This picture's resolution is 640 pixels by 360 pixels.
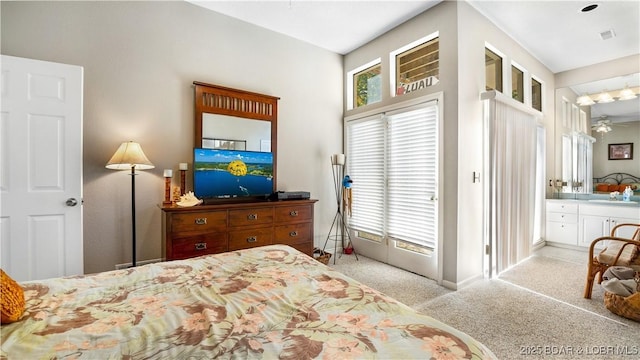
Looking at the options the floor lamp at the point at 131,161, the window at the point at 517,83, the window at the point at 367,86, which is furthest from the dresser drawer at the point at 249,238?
the window at the point at 517,83

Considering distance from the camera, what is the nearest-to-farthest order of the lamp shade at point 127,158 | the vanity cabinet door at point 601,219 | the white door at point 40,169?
the white door at point 40,169 → the lamp shade at point 127,158 → the vanity cabinet door at point 601,219

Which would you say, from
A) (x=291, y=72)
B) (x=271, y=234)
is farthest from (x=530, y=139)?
(x=271, y=234)

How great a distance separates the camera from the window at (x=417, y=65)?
3170 millimetres

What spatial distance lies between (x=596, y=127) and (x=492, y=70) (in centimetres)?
229

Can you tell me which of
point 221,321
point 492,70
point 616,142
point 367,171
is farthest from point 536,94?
point 221,321

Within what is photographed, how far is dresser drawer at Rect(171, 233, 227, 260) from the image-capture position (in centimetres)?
249

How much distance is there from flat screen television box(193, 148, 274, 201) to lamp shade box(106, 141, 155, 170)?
57cm

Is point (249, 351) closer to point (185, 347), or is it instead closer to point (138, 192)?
point (185, 347)

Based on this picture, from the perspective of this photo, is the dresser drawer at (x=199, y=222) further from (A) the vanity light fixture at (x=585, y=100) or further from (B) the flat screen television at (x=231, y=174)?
(A) the vanity light fixture at (x=585, y=100)

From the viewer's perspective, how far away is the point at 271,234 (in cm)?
303

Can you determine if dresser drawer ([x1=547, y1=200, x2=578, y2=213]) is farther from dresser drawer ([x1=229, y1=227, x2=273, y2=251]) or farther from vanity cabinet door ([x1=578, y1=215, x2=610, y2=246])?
dresser drawer ([x1=229, y1=227, x2=273, y2=251])

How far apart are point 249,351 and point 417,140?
3014 mm

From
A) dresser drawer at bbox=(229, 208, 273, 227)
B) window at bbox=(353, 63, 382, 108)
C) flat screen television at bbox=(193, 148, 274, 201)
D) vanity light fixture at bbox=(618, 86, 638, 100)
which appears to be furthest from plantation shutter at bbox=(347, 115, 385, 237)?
vanity light fixture at bbox=(618, 86, 638, 100)

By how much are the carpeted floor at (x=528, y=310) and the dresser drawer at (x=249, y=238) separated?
44.5 inches
